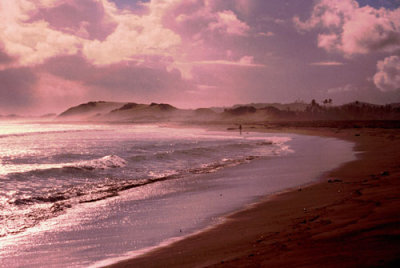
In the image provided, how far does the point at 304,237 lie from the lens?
586 cm

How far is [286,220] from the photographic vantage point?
25.3 ft

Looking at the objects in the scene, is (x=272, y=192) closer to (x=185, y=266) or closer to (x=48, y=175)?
(x=185, y=266)

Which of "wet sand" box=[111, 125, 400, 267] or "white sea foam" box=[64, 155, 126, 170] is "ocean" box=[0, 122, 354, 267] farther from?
"wet sand" box=[111, 125, 400, 267]

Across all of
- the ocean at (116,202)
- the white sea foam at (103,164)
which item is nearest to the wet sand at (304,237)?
the ocean at (116,202)

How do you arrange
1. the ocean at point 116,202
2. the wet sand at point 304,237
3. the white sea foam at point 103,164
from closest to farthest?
the wet sand at point 304,237 → the ocean at point 116,202 → the white sea foam at point 103,164

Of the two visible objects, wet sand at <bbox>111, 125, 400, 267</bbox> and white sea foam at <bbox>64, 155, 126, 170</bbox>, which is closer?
wet sand at <bbox>111, 125, 400, 267</bbox>

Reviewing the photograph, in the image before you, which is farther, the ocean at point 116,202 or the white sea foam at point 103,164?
the white sea foam at point 103,164

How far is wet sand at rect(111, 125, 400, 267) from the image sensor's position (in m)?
4.69

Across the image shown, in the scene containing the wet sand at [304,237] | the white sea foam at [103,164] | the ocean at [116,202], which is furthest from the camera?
the white sea foam at [103,164]

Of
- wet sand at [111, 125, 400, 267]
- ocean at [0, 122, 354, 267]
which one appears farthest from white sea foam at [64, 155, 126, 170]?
wet sand at [111, 125, 400, 267]

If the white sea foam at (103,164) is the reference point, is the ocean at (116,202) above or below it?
below

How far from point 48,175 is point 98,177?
2347mm

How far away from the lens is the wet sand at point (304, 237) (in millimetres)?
4691

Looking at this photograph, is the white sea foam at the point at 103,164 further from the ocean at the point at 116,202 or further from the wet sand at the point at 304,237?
the wet sand at the point at 304,237
